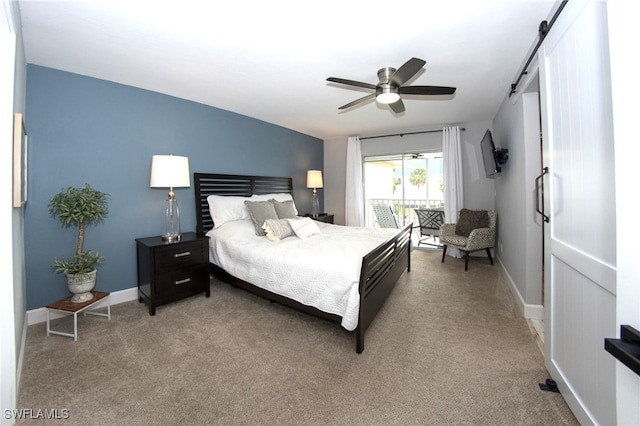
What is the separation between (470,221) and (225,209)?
13.0 ft

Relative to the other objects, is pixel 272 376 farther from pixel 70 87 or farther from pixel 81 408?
pixel 70 87

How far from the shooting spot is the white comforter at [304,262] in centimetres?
208

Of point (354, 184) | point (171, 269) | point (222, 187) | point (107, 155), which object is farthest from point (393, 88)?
point (354, 184)

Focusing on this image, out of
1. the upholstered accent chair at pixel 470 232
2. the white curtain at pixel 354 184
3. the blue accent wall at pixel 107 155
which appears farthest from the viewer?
the white curtain at pixel 354 184

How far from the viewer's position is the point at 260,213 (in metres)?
3.38

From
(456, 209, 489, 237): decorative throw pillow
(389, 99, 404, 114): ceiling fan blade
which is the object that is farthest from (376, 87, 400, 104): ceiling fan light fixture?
(456, 209, 489, 237): decorative throw pillow

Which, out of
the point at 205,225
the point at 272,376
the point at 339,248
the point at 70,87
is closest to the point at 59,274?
the point at 205,225

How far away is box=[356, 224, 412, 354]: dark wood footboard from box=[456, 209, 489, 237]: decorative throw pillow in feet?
5.91

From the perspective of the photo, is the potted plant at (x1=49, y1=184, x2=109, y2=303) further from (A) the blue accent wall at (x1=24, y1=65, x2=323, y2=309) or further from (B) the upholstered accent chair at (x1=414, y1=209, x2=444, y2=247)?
(B) the upholstered accent chair at (x1=414, y1=209, x2=444, y2=247)

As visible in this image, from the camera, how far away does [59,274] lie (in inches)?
99.9

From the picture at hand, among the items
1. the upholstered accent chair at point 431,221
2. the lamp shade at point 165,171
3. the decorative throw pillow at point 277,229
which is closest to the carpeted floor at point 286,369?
the decorative throw pillow at point 277,229

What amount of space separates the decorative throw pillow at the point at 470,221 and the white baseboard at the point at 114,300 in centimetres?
482

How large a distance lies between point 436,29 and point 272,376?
2730 millimetres

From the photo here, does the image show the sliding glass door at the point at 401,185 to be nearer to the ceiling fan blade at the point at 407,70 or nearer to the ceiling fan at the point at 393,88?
the ceiling fan at the point at 393,88
